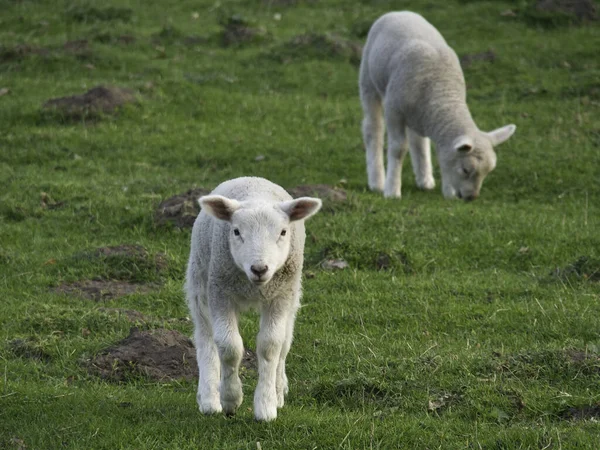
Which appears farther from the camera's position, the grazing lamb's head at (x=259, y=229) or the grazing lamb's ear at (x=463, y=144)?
the grazing lamb's ear at (x=463, y=144)

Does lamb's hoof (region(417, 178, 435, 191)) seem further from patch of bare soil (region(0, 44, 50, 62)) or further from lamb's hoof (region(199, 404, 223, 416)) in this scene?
patch of bare soil (region(0, 44, 50, 62))

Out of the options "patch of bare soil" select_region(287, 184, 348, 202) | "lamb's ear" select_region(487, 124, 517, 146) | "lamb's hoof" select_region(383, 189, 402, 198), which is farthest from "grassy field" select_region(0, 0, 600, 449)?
"lamb's ear" select_region(487, 124, 517, 146)

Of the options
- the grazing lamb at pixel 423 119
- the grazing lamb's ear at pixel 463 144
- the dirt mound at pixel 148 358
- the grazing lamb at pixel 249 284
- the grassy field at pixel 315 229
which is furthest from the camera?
the grazing lamb at pixel 423 119

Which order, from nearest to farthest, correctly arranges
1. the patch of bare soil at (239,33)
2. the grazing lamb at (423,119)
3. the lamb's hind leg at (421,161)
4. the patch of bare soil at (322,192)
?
the patch of bare soil at (322,192) → the grazing lamb at (423,119) → the lamb's hind leg at (421,161) → the patch of bare soil at (239,33)

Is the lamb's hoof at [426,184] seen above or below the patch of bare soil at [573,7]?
below

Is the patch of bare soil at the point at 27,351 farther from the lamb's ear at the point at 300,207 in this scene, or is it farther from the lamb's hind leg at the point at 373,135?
the lamb's hind leg at the point at 373,135

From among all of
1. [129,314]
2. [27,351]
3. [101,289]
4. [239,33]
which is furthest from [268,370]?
[239,33]

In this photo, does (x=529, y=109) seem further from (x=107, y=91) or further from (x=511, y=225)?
(x=107, y=91)

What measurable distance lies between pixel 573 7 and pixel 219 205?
14.5 m

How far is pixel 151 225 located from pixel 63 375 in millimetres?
3613

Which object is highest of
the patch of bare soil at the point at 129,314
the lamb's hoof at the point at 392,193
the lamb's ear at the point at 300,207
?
the lamb's ear at the point at 300,207

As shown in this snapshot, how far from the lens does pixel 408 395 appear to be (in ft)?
22.9

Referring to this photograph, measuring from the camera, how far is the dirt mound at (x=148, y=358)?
7453 mm

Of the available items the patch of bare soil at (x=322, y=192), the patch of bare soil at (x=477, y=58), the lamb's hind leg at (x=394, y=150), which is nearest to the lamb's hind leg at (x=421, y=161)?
the lamb's hind leg at (x=394, y=150)
